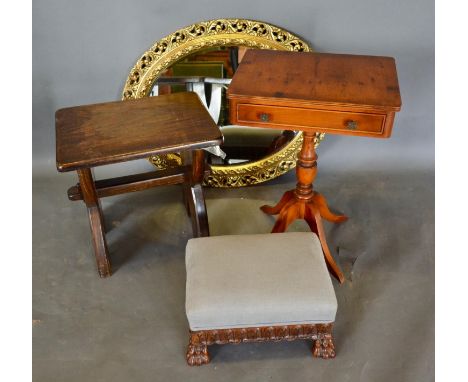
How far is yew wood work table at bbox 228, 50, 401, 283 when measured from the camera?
5.71ft

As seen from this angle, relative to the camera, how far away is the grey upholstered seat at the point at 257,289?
5.51 ft

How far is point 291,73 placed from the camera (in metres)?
1.94

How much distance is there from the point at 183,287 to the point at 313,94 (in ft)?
3.17

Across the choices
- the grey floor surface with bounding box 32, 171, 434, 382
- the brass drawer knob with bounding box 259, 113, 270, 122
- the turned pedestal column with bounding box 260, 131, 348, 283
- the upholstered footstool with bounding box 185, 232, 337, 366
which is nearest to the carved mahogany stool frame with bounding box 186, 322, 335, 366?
the upholstered footstool with bounding box 185, 232, 337, 366

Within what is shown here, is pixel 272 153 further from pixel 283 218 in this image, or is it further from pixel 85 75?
pixel 85 75

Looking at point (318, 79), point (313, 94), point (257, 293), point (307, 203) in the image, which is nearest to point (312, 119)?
point (313, 94)

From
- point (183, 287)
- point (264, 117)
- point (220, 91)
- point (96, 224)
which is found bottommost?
point (183, 287)

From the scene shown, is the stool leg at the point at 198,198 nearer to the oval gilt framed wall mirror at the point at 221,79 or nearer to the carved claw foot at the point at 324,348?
the oval gilt framed wall mirror at the point at 221,79

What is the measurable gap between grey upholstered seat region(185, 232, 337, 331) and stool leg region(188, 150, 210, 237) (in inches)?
16.5

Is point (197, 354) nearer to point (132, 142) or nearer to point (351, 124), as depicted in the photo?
point (132, 142)

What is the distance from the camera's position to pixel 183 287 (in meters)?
2.17

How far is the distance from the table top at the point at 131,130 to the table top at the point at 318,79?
0.79 ft

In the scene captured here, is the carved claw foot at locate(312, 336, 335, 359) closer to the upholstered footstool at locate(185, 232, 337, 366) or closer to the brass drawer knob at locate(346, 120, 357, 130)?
the upholstered footstool at locate(185, 232, 337, 366)

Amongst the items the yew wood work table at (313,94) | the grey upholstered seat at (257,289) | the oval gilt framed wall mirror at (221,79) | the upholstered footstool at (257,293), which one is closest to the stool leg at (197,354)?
the upholstered footstool at (257,293)
